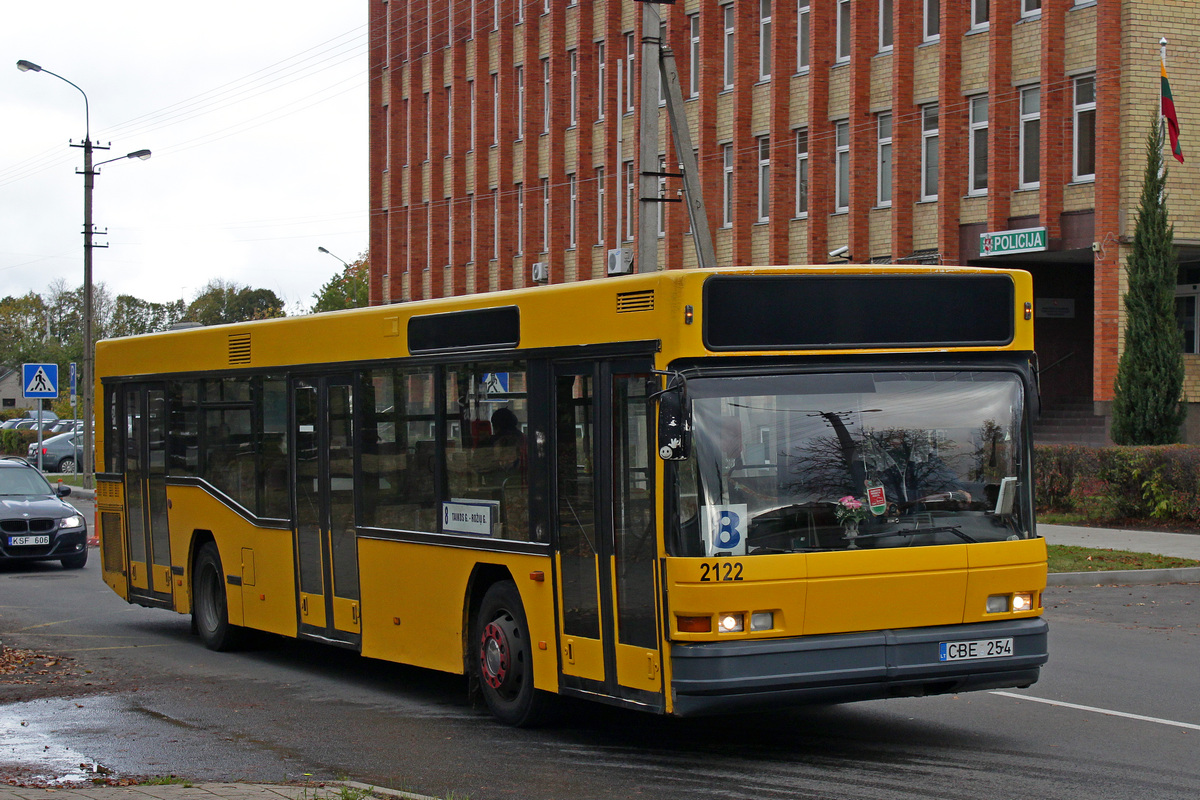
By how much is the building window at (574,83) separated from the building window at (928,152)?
14724mm

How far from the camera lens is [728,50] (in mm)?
41469

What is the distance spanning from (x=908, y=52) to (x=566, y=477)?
2923 centimetres

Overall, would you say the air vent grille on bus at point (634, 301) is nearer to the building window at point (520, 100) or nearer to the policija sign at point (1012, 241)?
the policija sign at point (1012, 241)

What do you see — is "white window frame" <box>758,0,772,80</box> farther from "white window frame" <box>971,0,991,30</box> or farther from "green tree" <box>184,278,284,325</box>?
"green tree" <box>184,278,284,325</box>

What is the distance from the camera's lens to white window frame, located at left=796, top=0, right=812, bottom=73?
38906mm

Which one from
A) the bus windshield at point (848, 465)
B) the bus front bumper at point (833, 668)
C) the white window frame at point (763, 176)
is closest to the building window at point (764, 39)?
the white window frame at point (763, 176)

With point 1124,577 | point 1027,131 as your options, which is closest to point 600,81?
point 1027,131

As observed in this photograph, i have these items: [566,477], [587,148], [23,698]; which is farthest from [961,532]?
[587,148]

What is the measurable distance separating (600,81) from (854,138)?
41.5ft

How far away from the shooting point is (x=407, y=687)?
11.1m

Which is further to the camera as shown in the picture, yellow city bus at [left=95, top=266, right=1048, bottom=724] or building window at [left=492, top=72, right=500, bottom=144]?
building window at [left=492, top=72, right=500, bottom=144]

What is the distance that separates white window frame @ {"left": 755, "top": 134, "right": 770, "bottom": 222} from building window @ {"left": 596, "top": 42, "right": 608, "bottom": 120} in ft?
26.0

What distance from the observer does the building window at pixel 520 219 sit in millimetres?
50938

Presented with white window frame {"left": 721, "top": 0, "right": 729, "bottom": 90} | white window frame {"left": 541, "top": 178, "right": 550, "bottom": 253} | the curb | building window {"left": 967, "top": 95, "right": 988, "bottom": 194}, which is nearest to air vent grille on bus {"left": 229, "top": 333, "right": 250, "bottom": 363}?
the curb
